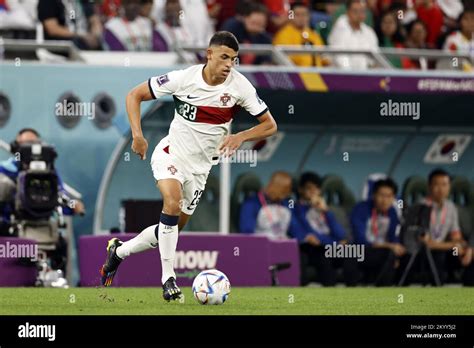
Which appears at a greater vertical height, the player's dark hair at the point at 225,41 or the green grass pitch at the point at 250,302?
the player's dark hair at the point at 225,41

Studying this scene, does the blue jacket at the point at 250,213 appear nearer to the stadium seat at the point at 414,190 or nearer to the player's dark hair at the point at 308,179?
the player's dark hair at the point at 308,179

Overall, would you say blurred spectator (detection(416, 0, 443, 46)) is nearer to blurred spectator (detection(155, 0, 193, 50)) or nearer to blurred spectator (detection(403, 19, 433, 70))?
blurred spectator (detection(403, 19, 433, 70))

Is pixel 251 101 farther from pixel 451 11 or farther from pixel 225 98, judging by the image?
pixel 451 11

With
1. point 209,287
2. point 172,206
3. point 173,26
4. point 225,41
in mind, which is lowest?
point 209,287

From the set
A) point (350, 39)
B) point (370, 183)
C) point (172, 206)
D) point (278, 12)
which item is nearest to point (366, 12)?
point (350, 39)

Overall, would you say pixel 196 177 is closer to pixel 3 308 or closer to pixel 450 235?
pixel 3 308

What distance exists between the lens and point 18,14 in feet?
64.4

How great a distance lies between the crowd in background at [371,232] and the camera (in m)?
19.3

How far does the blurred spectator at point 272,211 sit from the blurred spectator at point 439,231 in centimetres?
169

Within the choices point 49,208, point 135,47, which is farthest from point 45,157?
point 135,47

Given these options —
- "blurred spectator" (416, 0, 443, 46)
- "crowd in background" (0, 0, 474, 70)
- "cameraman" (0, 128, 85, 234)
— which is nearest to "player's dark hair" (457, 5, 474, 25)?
"crowd in background" (0, 0, 474, 70)

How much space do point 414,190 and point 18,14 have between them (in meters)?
6.45

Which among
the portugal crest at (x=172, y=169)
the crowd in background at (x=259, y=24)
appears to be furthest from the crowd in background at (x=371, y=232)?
the portugal crest at (x=172, y=169)

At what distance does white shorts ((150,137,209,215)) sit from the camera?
43.4 feet
